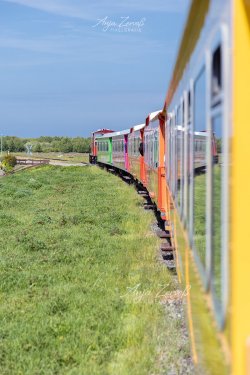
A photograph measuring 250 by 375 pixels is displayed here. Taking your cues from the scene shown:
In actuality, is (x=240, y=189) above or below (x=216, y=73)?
below

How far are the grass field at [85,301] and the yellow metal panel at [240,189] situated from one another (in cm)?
334

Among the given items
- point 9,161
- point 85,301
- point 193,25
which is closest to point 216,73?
point 193,25

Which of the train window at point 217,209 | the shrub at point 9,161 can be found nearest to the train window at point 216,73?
the train window at point 217,209

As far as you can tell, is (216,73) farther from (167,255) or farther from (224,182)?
(167,255)

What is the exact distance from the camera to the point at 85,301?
807 cm

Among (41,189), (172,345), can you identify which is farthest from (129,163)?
(172,345)

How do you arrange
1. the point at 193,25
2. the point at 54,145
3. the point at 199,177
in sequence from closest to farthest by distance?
the point at 199,177 → the point at 193,25 → the point at 54,145

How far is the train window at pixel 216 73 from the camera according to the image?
2.73 m

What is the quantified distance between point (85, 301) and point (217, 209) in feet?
17.9

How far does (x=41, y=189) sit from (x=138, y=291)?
20.2 meters

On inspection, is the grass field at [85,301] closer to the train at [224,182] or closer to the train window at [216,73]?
the train at [224,182]

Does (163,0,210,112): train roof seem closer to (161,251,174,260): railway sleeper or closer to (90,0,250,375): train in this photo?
(90,0,250,375): train

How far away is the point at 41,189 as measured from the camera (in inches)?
1114

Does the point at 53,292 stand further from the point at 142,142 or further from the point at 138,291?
the point at 142,142
